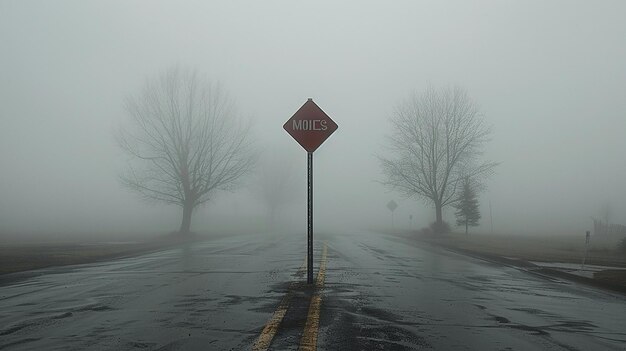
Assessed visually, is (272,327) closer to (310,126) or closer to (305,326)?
(305,326)

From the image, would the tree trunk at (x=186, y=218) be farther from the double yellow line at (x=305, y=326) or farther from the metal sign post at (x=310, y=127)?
the double yellow line at (x=305, y=326)

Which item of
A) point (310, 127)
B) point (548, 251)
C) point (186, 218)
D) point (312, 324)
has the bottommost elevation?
point (548, 251)

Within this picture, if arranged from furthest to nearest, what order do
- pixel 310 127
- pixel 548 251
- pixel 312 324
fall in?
pixel 548 251 < pixel 310 127 < pixel 312 324

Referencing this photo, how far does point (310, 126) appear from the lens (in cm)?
889

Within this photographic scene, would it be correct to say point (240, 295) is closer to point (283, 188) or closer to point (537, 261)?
point (537, 261)

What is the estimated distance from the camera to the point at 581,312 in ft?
22.4

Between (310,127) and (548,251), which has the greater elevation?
(310,127)

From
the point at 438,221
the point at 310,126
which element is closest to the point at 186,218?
the point at 438,221

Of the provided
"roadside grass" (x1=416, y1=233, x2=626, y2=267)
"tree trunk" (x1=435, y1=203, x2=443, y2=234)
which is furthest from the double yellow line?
"tree trunk" (x1=435, y1=203, x2=443, y2=234)

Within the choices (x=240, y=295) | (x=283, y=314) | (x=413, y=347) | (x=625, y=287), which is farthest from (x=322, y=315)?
(x=625, y=287)

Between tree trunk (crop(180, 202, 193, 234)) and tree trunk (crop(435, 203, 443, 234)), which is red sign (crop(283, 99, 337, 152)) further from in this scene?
tree trunk (crop(435, 203, 443, 234))

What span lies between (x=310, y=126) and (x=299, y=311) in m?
3.86

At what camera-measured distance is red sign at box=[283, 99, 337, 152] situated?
28.9 ft

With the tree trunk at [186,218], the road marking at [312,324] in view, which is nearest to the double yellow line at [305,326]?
the road marking at [312,324]
